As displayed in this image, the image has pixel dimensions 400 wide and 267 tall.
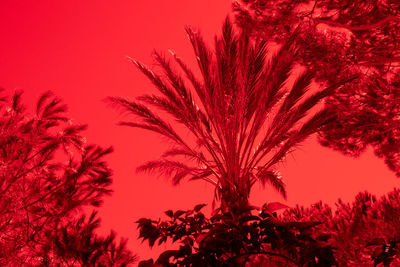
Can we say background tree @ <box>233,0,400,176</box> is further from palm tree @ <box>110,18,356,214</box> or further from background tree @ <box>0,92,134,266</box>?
background tree @ <box>0,92,134,266</box>

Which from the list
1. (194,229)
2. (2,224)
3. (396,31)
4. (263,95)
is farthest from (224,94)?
(2,224)

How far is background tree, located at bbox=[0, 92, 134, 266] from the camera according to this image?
8348 millimetres

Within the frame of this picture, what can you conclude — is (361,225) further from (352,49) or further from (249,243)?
(249,243)

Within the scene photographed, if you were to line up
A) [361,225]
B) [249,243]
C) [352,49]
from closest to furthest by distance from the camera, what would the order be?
[249,243] < [361,225] < [352,49]

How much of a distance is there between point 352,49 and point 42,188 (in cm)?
903

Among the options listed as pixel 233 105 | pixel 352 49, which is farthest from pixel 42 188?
pixel 352 49

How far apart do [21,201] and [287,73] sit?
734 cm

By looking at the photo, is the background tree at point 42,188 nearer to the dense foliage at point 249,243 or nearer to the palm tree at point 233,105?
the palm tree at point 233,105

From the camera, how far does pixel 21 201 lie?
884 centimetres

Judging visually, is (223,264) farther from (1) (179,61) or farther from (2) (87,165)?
(2) (87,165)

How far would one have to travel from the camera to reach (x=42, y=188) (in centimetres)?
972

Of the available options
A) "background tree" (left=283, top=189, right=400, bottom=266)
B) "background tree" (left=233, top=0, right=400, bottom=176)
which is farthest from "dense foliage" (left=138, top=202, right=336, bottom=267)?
"background tree" (left=233, top=0, right=400, bottom=176)

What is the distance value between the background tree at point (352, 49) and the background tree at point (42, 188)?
5.94m

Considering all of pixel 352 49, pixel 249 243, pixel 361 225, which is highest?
pixel 352 49
